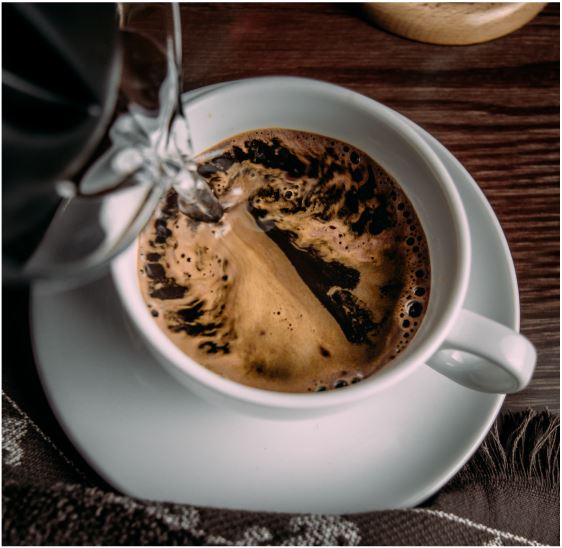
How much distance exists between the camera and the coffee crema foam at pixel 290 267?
67 centimetres

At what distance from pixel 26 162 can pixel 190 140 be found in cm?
15

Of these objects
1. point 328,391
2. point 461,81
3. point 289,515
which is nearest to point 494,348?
point 328,391

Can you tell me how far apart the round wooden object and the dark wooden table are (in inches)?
0.5

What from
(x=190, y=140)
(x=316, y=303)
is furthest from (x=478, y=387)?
(x=190, y=140)

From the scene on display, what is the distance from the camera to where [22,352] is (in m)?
0.72

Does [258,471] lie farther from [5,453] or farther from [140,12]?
[140,12]

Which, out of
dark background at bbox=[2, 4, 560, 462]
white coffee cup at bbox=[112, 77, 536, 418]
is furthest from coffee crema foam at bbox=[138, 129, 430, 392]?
A: dark background at bbox=[2, 4, 560, 462]

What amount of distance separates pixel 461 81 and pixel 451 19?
67mm

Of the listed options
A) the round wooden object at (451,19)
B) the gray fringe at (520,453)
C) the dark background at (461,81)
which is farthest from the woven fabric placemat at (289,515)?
the round wooden object at (451,19)

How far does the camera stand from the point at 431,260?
0.65 metres

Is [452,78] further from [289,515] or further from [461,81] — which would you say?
[289,515]

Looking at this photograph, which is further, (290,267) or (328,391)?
(290,267)

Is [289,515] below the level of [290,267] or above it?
below

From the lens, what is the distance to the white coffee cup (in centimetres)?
55
